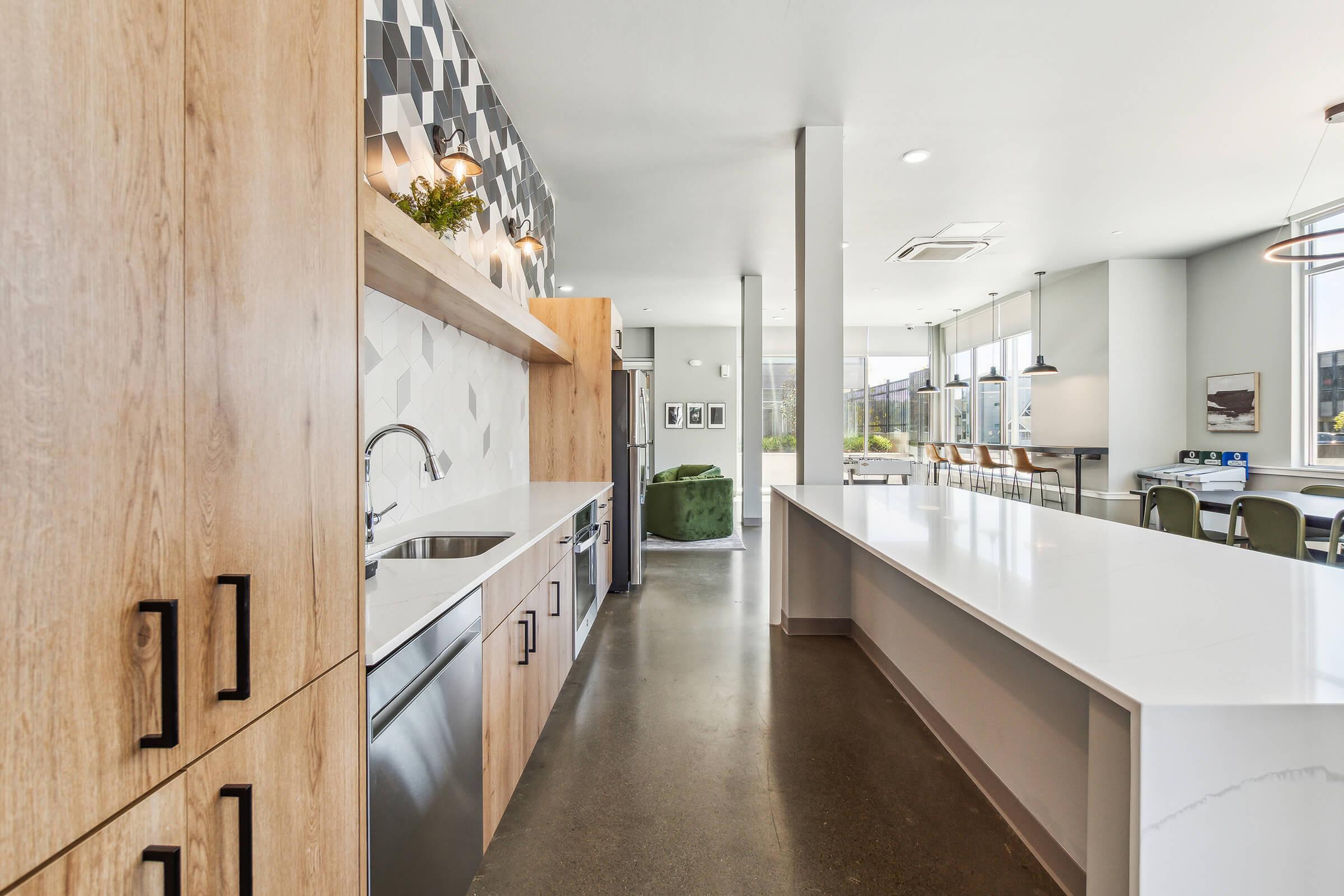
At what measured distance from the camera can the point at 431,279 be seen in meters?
1.87

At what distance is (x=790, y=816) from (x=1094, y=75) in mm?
3886

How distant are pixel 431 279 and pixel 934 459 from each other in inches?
370

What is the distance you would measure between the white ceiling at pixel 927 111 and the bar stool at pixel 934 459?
414 cm

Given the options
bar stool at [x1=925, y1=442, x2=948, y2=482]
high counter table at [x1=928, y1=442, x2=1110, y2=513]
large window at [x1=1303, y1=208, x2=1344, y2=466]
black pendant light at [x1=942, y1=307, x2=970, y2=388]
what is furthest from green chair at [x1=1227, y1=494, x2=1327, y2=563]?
black pendant light at [x1=942, y1=307, x2=970, y2=388]

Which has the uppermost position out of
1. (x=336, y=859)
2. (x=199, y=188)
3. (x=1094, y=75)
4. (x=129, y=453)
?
(x=1094, y=75)

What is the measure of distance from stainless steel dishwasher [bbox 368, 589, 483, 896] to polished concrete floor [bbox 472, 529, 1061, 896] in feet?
1.00

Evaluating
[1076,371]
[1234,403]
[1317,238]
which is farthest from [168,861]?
[1076,371]

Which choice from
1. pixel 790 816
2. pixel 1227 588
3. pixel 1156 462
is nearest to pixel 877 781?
pixel 790 816

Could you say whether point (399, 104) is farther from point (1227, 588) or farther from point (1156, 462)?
point (1156, 462)

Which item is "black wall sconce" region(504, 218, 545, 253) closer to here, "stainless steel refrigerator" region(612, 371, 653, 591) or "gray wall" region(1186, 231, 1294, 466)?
"stainless steel refrigerator" region(612, 371, 653, 591)

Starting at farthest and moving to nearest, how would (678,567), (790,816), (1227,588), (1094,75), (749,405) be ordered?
(749,405) → (678,567) → (1094,75) → (790,816) → (1227,588)

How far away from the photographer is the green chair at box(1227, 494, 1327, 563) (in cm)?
306

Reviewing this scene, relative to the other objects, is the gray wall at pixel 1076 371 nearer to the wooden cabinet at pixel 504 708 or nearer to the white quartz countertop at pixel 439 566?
the white quartz countertop at pixel 439 566

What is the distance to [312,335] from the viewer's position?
0.88 m
